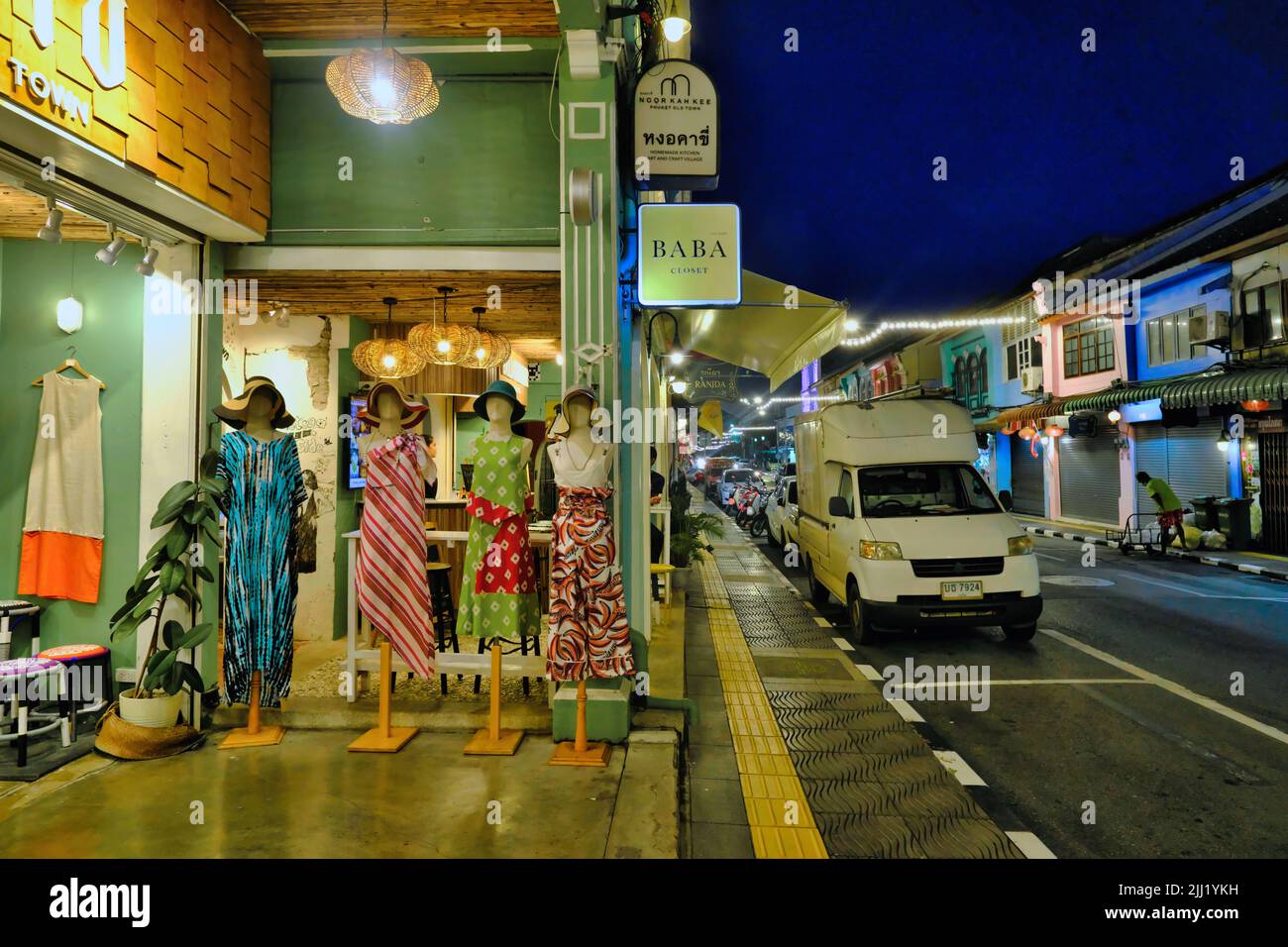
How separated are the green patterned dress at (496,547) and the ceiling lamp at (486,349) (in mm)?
2824

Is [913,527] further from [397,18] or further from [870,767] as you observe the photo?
[397,18]

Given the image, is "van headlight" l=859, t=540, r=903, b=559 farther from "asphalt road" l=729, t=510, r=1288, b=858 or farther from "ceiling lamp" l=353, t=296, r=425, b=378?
"ceiling lamp" l=353, t=296, r=425, b=378

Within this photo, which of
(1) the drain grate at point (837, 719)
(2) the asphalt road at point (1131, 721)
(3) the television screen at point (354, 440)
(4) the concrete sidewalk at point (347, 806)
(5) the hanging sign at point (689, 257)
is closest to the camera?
(4) the concrete sidewalk at point (347, 806)

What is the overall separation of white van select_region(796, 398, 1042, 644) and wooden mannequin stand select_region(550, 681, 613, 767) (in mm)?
3963

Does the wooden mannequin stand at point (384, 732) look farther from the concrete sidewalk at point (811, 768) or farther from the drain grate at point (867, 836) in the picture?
the drain grate at point (867, 836)

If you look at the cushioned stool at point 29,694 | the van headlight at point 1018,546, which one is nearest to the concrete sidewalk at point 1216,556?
the van headlight at point 1018,546

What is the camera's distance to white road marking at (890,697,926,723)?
214 inches

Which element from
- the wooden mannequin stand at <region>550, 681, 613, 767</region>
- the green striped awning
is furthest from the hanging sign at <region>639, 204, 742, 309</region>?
the green striped awning

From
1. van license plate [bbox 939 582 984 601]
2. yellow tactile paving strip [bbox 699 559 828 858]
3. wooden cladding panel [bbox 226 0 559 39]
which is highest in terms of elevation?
wooden cladding panel [bbox 226 0 559 39]

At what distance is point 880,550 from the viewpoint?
7230 millimetres

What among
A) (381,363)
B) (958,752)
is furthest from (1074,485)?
(381,363)

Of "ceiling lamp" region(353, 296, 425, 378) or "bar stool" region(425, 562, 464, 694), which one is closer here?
"bar stool" region(425, 562, 464, 694)

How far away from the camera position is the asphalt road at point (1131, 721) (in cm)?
376
